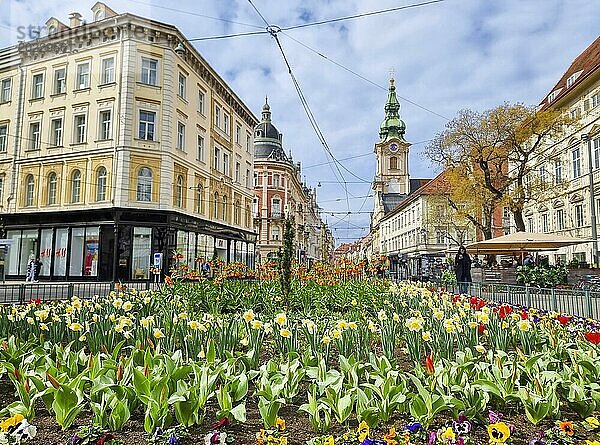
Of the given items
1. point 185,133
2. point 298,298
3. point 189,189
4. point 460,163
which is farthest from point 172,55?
point 298,298

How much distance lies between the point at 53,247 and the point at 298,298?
66.0 ft

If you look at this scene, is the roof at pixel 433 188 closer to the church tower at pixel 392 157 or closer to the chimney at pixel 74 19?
the church tower at pixel 392 157

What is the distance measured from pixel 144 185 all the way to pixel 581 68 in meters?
31.0

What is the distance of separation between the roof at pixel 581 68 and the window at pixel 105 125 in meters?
27.0

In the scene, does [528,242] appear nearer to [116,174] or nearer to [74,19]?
[74,19]

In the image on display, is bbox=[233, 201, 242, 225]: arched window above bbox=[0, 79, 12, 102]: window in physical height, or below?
above

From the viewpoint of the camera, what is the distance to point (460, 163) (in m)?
27.6

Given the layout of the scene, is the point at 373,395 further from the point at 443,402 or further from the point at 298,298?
the point at 298,298

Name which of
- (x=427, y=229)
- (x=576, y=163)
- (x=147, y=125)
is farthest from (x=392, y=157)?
(x=147, y=125)

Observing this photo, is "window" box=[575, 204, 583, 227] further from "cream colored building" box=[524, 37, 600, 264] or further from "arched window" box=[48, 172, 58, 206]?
"arched window" box=[48, 172, 58, 206]

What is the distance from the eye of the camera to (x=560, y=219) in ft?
111

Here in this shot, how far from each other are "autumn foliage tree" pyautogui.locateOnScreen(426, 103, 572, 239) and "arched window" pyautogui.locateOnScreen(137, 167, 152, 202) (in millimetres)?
15860

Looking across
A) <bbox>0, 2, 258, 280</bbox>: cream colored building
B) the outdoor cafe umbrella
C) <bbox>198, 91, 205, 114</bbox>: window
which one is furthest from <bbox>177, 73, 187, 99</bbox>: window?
the outdoor cafe umbrella

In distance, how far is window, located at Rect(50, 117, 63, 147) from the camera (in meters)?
21.2
